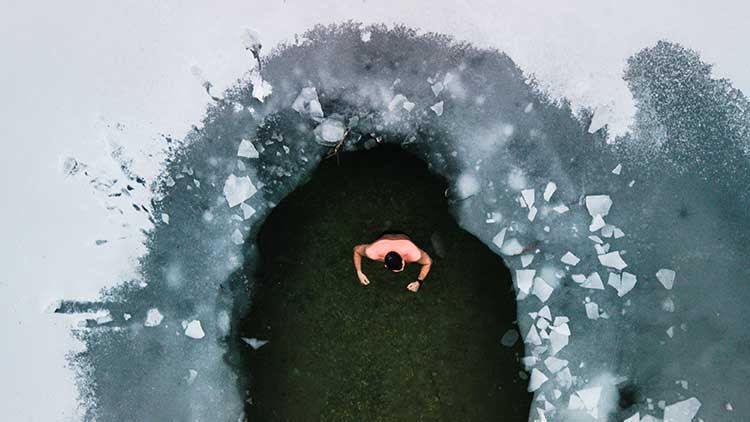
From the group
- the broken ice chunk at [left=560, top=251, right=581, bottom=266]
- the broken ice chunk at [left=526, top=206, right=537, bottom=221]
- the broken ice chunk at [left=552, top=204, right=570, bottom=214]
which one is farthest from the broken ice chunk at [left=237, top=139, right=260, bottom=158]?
the broken ice chunk at [left=560, top=251, right=581, bottom=266]

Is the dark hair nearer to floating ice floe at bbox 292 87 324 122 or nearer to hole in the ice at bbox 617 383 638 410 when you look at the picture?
floating ice floe at bbox 292 87 324 122

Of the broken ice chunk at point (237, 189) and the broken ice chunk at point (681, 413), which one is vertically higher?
the broken ice chunk at point (237, 189)

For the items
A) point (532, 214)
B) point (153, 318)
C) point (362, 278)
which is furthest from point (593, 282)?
point (153, 318)

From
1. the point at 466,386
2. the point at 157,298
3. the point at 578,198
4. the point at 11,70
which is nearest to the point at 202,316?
the point at 157,298

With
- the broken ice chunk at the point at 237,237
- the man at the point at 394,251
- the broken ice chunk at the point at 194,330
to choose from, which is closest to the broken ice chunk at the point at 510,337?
the man at the point at 394,251

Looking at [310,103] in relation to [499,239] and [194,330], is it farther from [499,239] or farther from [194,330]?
[194,330]

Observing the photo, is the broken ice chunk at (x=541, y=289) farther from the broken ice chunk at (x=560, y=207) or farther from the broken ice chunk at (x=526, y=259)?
the broken ice chunk at (x=560, y=207)
